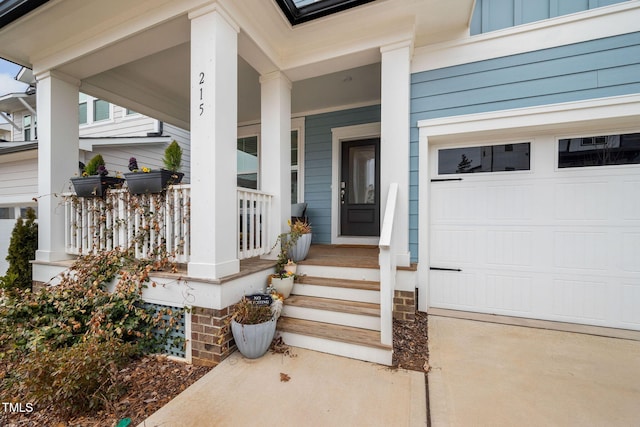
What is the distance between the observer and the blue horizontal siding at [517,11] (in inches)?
102

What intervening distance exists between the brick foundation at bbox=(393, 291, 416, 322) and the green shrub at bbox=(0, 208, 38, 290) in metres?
4.60

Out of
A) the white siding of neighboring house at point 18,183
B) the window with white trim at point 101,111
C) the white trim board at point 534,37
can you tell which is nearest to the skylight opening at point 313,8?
the white trim board at point 534,37

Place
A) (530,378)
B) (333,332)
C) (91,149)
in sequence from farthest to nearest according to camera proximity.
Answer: (91,149) → (333,332) → (530,378)

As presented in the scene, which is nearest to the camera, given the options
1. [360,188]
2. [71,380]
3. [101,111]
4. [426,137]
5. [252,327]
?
[71,380]

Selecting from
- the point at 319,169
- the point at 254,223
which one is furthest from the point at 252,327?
the point at 319,169

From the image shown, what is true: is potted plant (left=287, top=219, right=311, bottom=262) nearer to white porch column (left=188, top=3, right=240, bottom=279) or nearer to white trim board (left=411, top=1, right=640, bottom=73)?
white porch column (left=188, top=3, right=240, bottom=279)

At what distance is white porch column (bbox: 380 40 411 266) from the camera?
107 inches

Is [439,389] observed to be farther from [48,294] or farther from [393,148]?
[48,294]

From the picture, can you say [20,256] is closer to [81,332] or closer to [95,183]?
[95,183]

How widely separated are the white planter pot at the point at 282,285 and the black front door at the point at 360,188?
2021 millimetres

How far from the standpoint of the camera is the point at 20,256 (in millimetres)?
3357

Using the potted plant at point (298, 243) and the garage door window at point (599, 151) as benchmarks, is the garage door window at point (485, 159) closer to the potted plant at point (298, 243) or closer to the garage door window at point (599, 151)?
the garage door window at point (599, 151)

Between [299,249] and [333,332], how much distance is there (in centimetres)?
100

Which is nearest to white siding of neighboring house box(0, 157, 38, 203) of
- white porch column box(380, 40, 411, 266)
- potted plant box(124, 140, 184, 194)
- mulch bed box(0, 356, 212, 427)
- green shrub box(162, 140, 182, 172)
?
potted plant box(124, 140, 184, 194)
